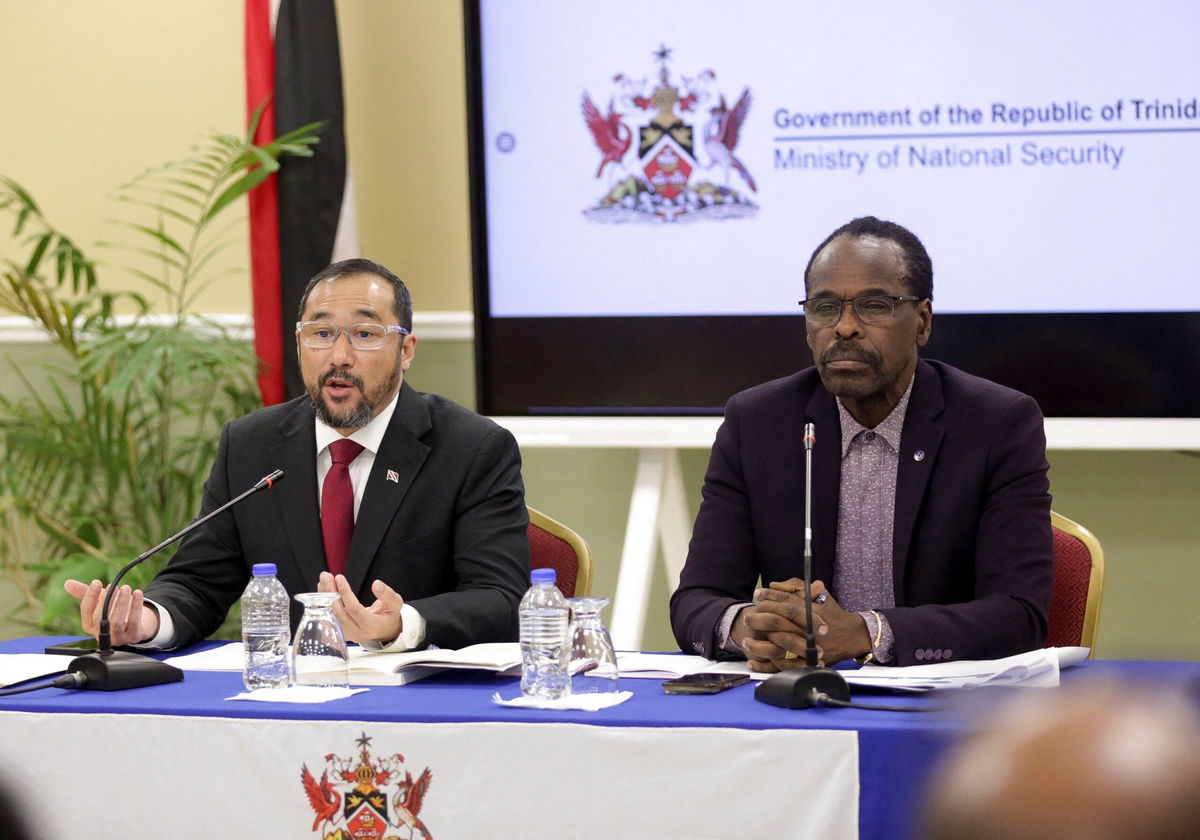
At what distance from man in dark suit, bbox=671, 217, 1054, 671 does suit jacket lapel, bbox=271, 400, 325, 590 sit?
2.40ft

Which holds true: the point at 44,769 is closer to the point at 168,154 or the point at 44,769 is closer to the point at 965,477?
the point at 965,477

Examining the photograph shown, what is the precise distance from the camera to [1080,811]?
49cm

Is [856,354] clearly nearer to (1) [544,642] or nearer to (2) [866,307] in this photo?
(2) [866,307]

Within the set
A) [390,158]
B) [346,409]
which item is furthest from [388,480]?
[390,158]

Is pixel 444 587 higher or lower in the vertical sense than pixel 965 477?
lower

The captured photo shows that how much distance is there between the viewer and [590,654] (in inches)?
83.0

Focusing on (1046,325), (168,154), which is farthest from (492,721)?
(168,154)

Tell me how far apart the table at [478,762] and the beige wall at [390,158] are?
2554 mm

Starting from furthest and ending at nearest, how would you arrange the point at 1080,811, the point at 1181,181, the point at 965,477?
the point at 1181,181, the point at 965,477, the point at 1080,811

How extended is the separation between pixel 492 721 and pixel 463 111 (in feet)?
10.3

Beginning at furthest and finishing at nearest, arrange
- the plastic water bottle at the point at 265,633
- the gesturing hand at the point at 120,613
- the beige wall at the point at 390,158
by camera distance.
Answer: the beige wall at the point at 390,158, the gesturing hand at the point at 120,613, the plastic water bottle at the point at 265,633

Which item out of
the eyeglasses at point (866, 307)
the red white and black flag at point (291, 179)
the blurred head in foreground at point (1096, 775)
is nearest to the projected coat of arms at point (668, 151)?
the red white and black flag at point (291, 179)

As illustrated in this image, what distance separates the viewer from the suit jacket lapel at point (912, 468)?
2646 mm

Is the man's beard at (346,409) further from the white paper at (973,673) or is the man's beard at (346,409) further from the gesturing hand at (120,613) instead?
the white paper at (973,673)
